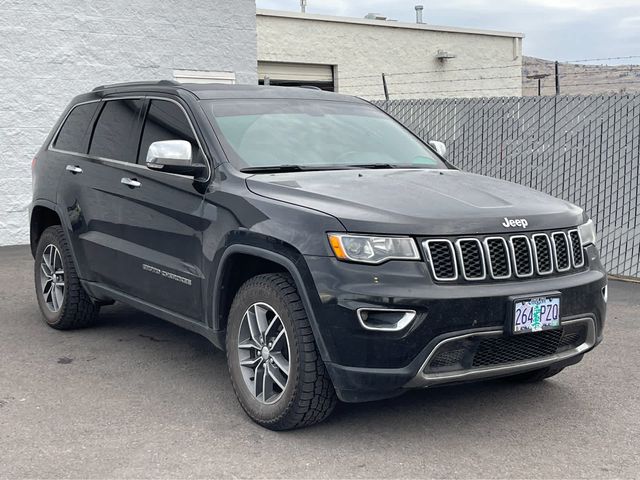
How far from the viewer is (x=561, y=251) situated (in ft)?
14.7

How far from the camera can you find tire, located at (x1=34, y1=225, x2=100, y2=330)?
257 inches

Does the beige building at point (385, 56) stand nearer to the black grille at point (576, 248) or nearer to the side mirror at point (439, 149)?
the side mirror at point (439, 149)

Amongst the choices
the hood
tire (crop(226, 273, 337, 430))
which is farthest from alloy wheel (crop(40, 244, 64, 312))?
the hood

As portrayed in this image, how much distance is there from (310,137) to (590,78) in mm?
31557

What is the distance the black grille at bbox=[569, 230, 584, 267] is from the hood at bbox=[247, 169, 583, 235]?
59mm

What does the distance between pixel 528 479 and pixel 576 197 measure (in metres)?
6.66

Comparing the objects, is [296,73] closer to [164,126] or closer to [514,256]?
[164,126]

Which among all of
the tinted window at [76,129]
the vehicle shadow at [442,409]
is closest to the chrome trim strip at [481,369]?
the vehicle shadow at [442,409]

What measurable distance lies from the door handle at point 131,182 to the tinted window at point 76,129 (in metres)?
0.91

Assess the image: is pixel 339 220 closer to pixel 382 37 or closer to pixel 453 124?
pixel 453 124

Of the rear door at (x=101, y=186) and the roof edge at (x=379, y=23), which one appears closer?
the rear door at (x=101, y=186)

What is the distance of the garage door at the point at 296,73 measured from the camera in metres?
21.7

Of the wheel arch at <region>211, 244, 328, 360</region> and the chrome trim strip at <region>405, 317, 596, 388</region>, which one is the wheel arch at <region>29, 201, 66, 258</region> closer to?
the wheel arch at <region>211, 244, 328, 360</region>

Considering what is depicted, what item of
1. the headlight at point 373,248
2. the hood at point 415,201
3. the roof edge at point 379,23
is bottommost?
the headlight at point 373,248
